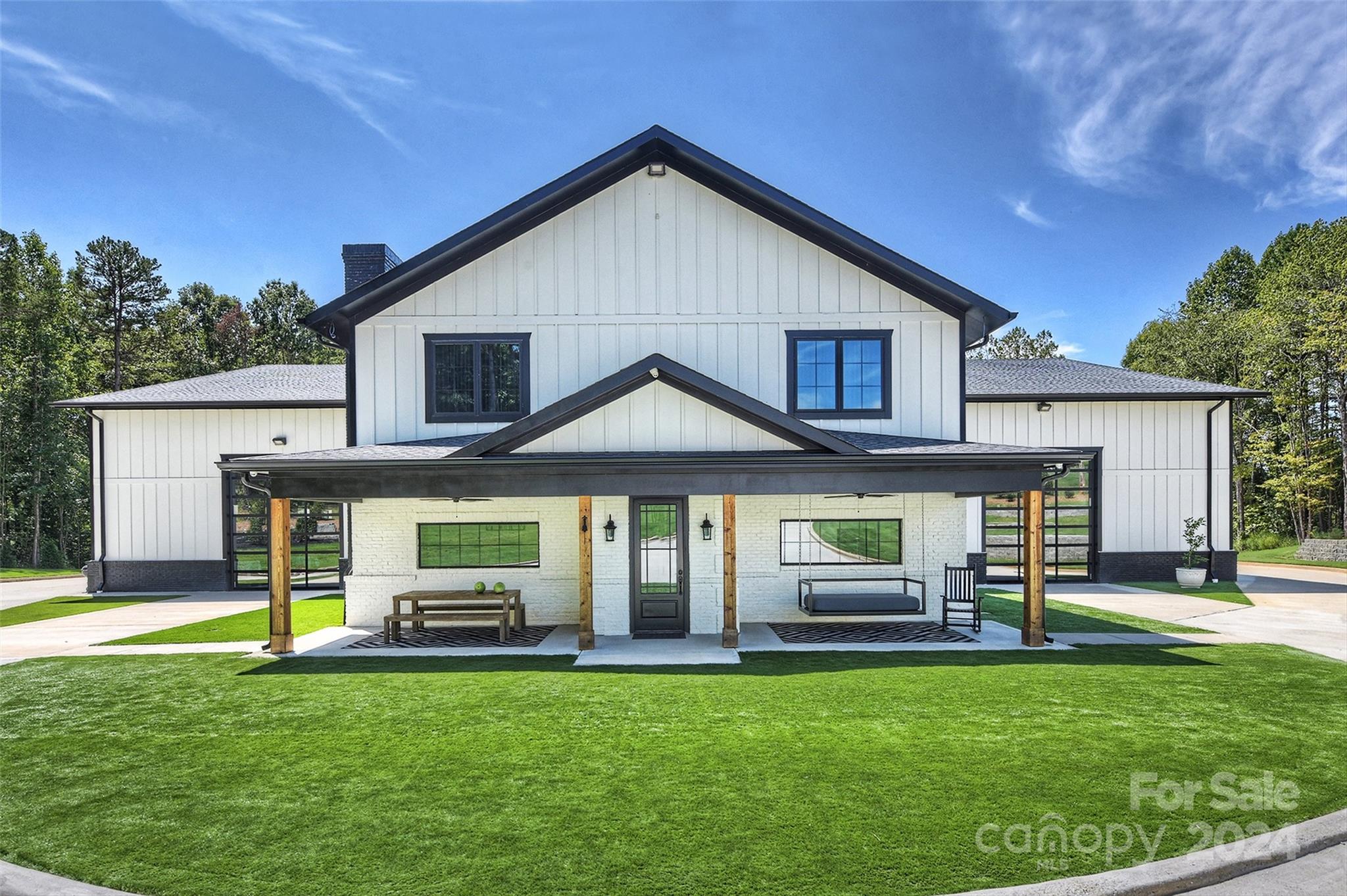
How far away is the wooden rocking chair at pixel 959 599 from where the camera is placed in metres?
12.0

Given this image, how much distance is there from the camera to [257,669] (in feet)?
31.1

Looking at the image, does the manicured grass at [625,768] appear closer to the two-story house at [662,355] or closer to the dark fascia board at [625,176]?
the two-story house at [662,355]

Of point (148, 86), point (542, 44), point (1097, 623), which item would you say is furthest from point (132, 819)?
point (148, 86)

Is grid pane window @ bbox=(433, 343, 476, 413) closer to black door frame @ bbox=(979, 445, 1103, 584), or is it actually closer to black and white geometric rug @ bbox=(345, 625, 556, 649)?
black and white geometric rug @ bbox=(345, 625, 556, 649)

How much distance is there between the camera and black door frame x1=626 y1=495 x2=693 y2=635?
11867 mm

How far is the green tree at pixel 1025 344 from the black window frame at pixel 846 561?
4099 centimetres

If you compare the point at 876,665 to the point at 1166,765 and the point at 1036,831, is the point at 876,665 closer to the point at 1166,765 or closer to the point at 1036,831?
the point at 1166,765

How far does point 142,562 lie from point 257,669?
11.3m

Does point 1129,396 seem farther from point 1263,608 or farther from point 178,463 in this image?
point 178,463

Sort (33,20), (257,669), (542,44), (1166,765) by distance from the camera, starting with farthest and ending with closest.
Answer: (542,44), (33,20), (257,669), (1166,765)

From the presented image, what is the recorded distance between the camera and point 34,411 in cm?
2975

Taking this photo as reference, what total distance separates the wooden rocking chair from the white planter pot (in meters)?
8.89

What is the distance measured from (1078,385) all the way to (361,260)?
60.6 ft

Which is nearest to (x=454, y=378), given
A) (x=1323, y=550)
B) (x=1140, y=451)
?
(x=1140, y=451)
